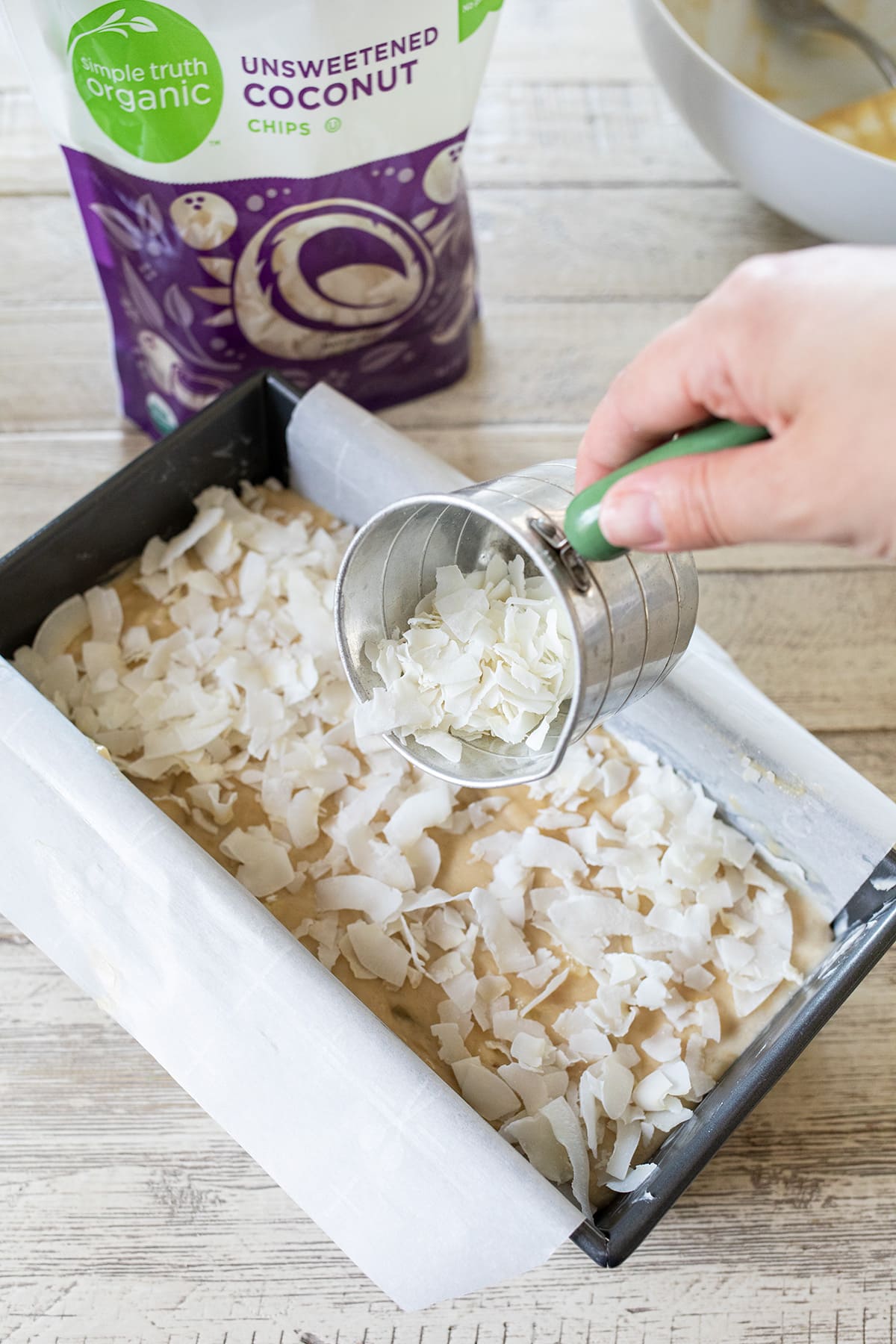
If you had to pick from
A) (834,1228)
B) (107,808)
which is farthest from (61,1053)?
(834,1228)

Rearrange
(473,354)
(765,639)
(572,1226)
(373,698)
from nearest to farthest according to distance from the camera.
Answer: (572,1226) → (373,698) → (765,639) → (473,354)

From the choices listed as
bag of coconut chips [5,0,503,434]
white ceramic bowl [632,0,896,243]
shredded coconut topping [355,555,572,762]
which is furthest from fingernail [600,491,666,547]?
white ceramic bowl [632,0,896,243]

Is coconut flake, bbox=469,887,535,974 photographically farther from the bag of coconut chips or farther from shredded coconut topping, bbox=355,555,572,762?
the bag of coconut chips

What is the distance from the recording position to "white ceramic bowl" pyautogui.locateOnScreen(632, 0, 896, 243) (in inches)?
37.0

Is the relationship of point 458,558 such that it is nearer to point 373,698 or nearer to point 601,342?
point 373,698

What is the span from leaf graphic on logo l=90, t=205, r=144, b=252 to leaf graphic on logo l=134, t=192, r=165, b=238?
0.01 m

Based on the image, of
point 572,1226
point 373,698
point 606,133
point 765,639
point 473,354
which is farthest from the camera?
point 606,133

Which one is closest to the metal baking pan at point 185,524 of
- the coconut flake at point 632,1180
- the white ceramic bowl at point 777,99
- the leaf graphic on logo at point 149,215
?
the coconut flake at point 632,1180

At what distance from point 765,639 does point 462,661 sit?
365 millimetres

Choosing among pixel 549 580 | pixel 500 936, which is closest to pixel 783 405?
pixel 549 580

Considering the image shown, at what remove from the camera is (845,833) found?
2.43 feet

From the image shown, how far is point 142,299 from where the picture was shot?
0.91 metres

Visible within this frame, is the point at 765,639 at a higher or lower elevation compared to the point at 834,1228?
higher

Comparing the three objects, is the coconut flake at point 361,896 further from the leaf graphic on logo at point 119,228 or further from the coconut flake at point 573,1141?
the leaf graphic on logo at point 119,228
